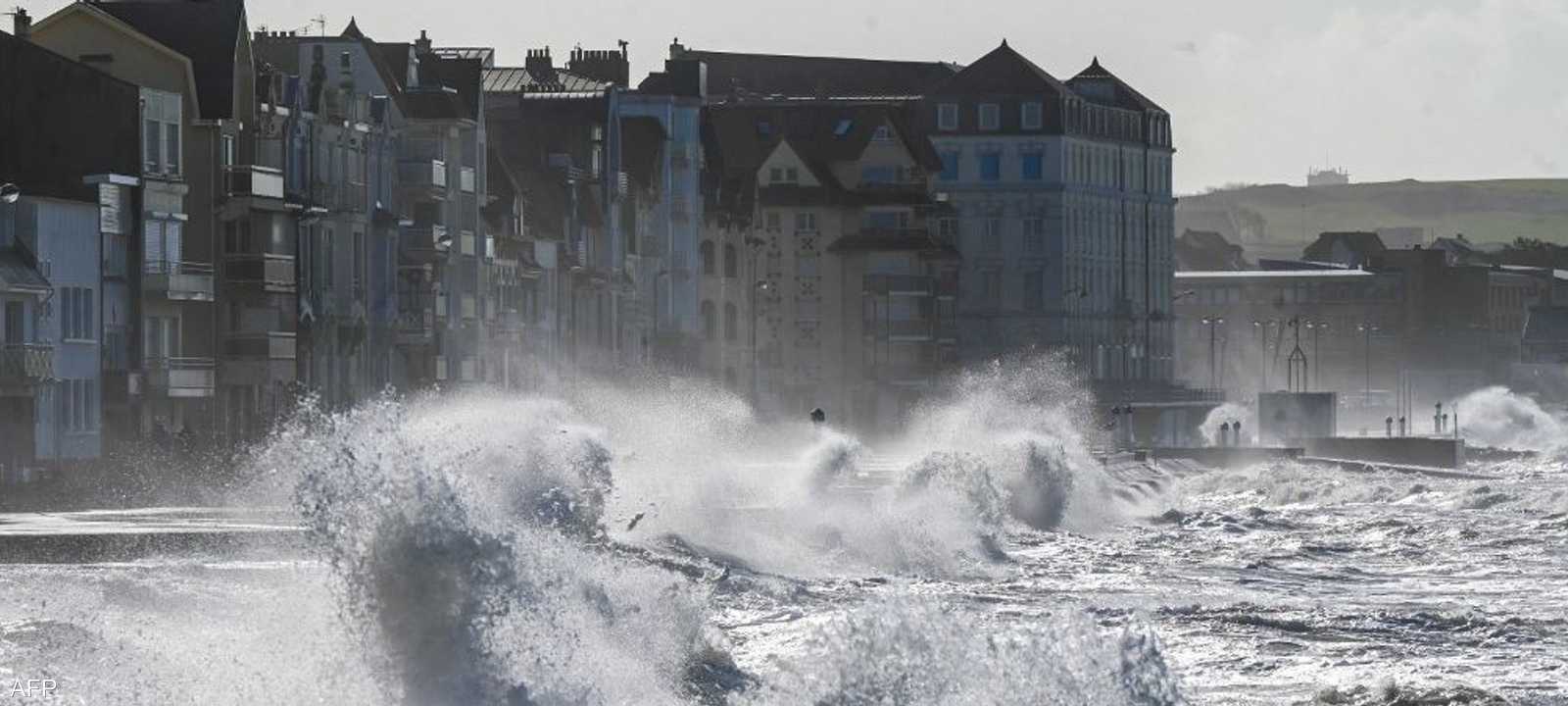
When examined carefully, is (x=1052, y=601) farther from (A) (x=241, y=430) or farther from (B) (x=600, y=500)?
Answer: (A) (x=241, y=430)

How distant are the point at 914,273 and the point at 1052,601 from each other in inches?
3519

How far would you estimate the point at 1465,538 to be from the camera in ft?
289

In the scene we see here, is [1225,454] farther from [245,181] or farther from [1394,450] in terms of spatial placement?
[245,181]

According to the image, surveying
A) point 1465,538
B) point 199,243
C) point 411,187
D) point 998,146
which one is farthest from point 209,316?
point 998,146

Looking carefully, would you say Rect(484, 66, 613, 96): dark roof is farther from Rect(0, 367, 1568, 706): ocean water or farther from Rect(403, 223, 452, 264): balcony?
Rect(403, 223, 452, 264): balcony

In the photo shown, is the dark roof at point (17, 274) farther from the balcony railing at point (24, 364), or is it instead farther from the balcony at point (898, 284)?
the balcony at point (898, 284)

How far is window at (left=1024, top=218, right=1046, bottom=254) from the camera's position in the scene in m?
174

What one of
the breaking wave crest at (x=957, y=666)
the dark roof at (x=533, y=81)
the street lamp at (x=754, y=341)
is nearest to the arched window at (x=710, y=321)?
the street lamp at (x=754, y=341)

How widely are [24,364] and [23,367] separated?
5.3 inches

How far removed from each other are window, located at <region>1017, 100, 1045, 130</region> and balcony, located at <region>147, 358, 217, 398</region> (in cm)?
9660

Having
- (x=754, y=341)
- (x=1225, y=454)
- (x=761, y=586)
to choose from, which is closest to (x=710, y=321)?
(x=754, y=341)

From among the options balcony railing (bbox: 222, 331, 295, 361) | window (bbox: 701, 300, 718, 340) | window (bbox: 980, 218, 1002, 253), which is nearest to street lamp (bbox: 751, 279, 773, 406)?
window (bbox: 701, 300, 718, 340)

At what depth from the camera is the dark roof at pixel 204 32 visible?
260 ft

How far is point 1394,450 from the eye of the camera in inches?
5950
